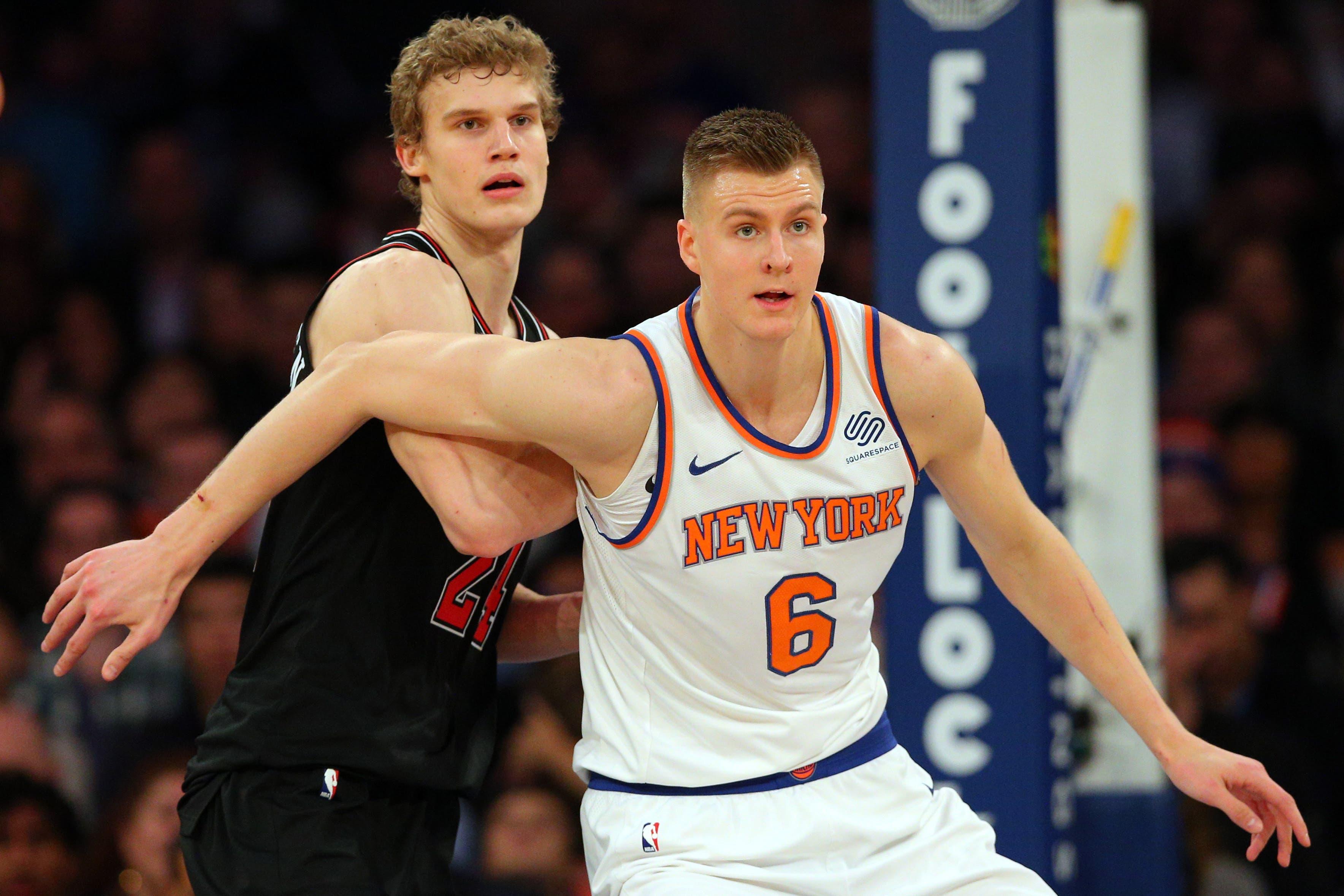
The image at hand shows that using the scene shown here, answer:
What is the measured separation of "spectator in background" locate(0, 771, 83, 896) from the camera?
543cm

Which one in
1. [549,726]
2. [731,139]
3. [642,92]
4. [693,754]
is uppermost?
[642,92]

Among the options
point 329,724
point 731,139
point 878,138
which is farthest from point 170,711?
point 731,139

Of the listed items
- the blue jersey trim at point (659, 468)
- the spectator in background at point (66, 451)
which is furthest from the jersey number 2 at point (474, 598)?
the spectator in background at point (66, 451)

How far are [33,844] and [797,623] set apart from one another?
3503 mm

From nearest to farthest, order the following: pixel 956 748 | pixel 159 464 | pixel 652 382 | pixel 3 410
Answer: pixel 652 382, pixel 956 748, pixel 159 464, pixel 3 410

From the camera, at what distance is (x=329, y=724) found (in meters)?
3.34

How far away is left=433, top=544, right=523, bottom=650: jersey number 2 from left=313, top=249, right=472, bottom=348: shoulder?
540 millimetres

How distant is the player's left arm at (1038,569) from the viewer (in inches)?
129

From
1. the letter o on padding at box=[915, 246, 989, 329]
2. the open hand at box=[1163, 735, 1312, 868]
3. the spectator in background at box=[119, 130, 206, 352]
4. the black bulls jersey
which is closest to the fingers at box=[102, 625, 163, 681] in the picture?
the black bulls jersey

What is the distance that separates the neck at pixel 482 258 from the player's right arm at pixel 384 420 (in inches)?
15.9

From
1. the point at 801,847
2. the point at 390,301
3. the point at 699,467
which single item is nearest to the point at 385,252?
the point at 390,301

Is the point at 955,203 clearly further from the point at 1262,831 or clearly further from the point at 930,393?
the point at 1262,831

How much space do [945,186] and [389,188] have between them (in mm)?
4674

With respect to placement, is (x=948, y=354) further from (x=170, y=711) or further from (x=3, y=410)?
(x=3, y=410)
